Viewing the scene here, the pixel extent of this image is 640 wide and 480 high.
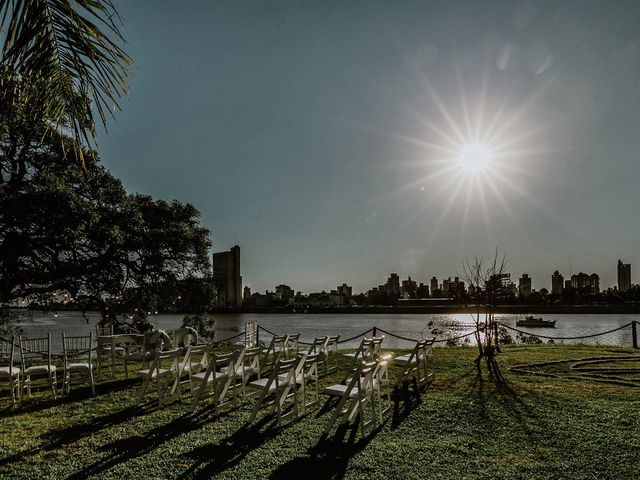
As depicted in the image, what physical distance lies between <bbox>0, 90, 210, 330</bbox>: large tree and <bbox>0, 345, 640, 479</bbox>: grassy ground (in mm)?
4757

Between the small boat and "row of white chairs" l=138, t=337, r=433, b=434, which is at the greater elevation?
"row of white chairs" l=138, t=337, r=433, b=434

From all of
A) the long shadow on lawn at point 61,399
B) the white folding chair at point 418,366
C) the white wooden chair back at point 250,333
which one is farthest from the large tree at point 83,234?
the white folding chair at point 418,366

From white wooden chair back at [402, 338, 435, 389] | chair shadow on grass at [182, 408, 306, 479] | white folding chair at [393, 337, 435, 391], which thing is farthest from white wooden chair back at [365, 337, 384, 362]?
chair shadow on grass at [182, 408, 306, 479]

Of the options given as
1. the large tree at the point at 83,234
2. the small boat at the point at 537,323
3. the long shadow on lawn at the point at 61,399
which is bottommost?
the small boat at the point at 537,323

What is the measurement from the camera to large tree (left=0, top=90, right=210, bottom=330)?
35.1 feet

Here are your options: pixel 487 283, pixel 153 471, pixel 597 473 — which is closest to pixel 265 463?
pixel 153 471

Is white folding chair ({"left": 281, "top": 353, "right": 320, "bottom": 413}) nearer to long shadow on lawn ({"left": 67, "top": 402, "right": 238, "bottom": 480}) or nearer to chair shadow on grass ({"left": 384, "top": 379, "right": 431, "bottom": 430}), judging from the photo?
chair shadow on grass ({"left": 384, "top": 379, "right": 431, "bottom": 430})

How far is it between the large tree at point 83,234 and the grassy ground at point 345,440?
4.76 meters

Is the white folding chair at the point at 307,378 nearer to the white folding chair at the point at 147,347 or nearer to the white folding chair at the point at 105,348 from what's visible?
the white folding chair at the point at 147,347

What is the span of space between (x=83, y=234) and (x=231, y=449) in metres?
8.28

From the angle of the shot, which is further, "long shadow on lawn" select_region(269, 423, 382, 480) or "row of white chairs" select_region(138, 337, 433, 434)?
"row of white chairs" select_region(138, 337, 433, 434)

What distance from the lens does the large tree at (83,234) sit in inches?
421

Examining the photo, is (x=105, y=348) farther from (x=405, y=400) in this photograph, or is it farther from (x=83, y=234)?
(x=405, y=400)

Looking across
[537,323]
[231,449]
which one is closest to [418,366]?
[231,449]
